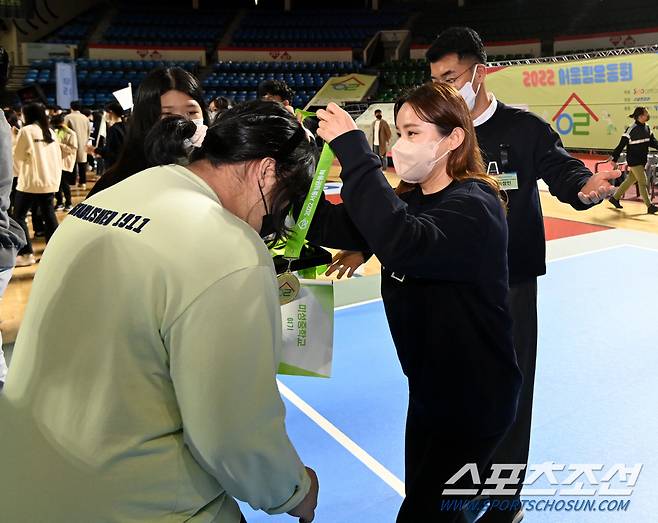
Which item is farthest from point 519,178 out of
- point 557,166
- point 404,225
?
point 404,225

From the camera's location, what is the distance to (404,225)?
4.75ft

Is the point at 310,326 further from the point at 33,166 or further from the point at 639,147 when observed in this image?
the point at 639,147

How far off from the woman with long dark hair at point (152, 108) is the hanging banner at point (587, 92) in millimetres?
10902

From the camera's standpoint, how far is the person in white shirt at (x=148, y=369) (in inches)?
34.9

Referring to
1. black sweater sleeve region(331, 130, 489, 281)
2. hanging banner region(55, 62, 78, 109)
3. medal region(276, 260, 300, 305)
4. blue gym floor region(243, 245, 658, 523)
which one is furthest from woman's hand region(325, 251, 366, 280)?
hanging banner region(55, 62, 78, 109)

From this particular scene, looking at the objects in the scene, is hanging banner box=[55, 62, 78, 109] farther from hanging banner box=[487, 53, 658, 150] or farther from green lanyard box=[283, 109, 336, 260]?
green lanyard box=[283, 109, 336, 260]

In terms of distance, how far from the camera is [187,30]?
26578mm

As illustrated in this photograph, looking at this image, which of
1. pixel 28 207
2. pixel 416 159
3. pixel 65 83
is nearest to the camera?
pixel 416 159

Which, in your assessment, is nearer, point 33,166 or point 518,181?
point 518,181

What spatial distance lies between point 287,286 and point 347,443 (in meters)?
1.57

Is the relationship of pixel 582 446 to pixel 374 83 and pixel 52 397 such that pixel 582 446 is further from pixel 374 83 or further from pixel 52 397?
pixel 374 83

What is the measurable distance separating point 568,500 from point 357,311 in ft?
8.32

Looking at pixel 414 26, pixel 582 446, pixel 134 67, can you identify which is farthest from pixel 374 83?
pixel 582 446

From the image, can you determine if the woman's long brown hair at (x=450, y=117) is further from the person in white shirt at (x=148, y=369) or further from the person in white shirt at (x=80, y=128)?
the person in white shirt at (x=80, y=128)
